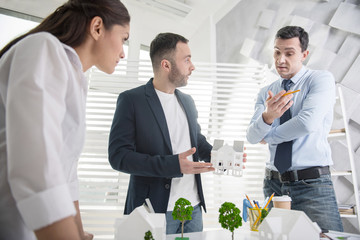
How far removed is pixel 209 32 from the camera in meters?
4.60

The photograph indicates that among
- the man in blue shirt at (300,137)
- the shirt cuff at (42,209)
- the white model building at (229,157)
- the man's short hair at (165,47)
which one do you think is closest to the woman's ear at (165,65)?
the man's short hair at (165,47)

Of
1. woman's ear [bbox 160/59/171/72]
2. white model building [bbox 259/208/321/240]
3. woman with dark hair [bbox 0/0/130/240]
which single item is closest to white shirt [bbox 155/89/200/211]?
woman's ear [bbox 160/59/171/72]

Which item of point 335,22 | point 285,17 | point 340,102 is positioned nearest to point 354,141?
point 340,102

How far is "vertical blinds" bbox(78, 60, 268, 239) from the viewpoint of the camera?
3.01 meters

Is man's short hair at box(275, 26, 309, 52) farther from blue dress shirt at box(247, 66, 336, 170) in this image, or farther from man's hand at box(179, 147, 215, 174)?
man's hand at box(179, 147, 215, 174)

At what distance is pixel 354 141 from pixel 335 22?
4.25 ft

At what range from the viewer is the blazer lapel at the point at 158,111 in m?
1.85

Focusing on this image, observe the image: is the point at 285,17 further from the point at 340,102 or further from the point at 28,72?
the point at 28,72

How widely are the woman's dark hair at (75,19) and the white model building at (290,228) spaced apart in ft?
3.05

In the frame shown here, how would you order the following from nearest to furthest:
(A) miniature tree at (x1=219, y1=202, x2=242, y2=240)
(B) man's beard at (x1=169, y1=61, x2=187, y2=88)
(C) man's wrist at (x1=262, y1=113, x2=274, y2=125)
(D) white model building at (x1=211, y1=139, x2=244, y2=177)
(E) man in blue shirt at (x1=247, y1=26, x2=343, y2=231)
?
(A) miniature tree at (x1=219, y1=202, x2=242, y2=240) < (D) white model building at (x1=211, y1=139, x2=244, y2=177) < (E) man in blue shirt at (x1=247, y1=26, x2=343, y2=231) < (C) man's wrist at (x1=262, y1=113, x2=274, y2=125) < (B) man's beard at (x1=169, y1=61, x2=187, y2=88)

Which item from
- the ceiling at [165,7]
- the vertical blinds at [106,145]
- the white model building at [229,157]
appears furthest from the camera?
the ceiling at [165,7]

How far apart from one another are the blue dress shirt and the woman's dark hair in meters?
1.17

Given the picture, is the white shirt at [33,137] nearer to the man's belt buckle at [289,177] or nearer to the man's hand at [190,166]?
the man's hand at [190,166]

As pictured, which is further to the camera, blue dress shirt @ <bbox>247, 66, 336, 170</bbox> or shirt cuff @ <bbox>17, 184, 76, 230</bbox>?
blue dress shirt @ <bbox>247, 66, 336, 170</bbox>
